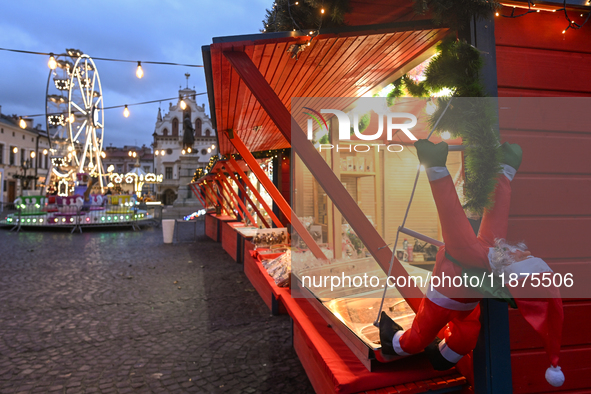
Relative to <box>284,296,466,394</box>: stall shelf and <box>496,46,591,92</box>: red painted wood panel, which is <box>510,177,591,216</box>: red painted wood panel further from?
<box>284,296,466,394</box>: stall shelf

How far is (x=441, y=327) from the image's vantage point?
1514 millimetres

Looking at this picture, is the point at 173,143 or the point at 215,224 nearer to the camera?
the point at 215,224

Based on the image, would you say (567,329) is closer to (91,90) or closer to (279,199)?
(279,199)

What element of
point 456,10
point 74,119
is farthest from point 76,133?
point 456,10

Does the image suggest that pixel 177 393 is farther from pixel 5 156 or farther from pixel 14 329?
pixel 5 156

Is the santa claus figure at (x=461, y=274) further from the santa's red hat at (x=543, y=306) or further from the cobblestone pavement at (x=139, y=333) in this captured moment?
the cobblestone pavement at (x=139, y=333)

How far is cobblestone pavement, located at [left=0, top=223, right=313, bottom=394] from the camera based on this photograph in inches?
114

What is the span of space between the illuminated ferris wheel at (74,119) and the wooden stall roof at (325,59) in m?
30.5

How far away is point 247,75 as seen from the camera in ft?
7.57

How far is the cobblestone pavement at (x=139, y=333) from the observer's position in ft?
9.54

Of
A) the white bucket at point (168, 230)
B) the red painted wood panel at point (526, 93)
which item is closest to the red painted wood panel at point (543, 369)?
the red painted wood panel at point (526, 93)

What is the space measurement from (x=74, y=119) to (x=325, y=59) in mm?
33362

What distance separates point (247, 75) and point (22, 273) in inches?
289

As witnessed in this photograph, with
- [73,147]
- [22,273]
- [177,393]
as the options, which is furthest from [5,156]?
[177,393]
